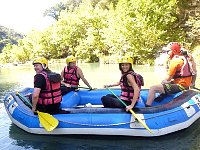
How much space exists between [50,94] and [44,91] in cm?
12

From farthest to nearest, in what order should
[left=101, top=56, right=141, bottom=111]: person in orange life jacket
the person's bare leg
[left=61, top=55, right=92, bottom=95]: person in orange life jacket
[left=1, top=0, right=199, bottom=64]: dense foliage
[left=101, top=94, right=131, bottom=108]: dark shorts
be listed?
[left=1, top=0, right=199, bottom=64]: dense foliage
[left=61, top=55, right=92, bottom=95]: person in orange life jacket
the person's bare leg
[left=101, top=94, right=131, bottom=108]: dark shorts
[left=101, top=56, right=141, bottom=111]: person in orange life jacket

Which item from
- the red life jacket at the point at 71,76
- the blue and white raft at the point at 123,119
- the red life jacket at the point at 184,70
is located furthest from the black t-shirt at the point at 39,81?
the red life jacket at the point at 184,70

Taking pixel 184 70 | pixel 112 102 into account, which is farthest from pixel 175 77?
pixel 112 102

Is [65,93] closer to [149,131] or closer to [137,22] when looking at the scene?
[149,131]

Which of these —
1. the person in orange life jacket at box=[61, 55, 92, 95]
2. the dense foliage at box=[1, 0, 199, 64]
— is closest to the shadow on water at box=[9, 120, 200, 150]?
the person in orange life jacket at box=[61, 55, 92, 95]

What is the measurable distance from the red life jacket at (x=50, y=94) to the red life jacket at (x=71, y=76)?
168 centimetres

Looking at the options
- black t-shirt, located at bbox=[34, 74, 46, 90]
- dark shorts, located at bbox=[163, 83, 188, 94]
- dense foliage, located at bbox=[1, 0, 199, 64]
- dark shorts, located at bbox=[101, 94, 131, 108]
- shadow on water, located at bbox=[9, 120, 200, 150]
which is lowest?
shadow on water, located at bbox=[9, 120, 200, 150]

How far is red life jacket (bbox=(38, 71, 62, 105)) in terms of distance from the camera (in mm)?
5077

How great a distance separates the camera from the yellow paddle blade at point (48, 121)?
4.98m

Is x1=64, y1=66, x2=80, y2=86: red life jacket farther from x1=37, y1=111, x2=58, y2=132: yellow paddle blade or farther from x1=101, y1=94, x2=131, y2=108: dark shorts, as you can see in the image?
x1=37, y1=111, x2=58, y2=132: yellow paddle blade

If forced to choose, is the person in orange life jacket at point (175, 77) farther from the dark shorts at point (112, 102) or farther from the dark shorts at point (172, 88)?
the dark shorts at point (112, 102)

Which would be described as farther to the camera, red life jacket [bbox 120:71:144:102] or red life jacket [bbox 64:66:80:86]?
red life jacket [bbox 64:66:80:86]

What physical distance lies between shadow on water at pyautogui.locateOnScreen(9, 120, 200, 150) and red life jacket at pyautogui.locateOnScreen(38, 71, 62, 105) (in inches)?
24.8

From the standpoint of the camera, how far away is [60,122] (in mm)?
5078
